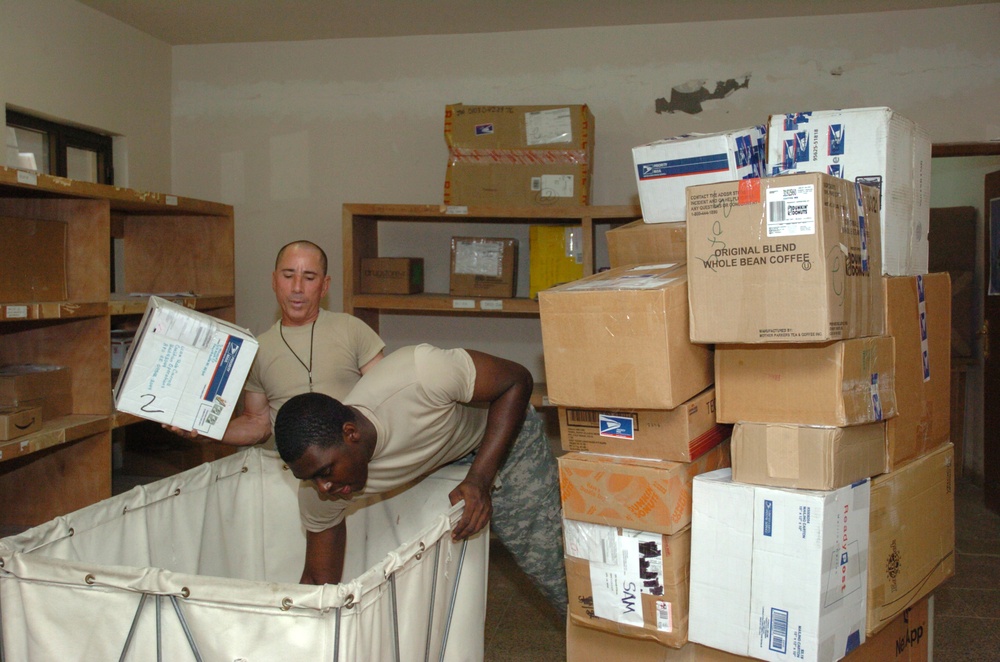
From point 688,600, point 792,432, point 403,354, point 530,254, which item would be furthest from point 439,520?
point 530,254

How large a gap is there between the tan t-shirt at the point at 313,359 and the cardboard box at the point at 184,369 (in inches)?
14.8

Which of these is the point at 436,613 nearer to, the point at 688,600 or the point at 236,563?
the point at 688,600

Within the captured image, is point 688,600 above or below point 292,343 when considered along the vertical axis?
below

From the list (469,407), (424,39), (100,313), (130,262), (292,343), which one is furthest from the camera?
(424,39)

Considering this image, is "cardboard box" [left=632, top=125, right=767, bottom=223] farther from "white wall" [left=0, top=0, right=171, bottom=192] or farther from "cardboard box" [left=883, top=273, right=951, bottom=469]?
"white wall" [left=0, top=0, right=171, bottom=192]

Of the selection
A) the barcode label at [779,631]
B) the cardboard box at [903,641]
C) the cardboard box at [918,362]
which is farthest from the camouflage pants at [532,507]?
the cardboard box at [918,362]

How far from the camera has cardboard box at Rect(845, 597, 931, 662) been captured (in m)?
2.00

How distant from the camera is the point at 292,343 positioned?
8.48 ft

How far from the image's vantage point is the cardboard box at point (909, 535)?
192cm

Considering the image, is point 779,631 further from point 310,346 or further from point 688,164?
point 310,346

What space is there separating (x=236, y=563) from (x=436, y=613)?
0.88 metres

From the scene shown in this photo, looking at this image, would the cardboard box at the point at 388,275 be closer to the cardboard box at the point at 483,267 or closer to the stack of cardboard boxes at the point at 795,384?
the cardboard box at the point at 483,267

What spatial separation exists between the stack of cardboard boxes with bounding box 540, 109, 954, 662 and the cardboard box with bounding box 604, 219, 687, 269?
0.71ft

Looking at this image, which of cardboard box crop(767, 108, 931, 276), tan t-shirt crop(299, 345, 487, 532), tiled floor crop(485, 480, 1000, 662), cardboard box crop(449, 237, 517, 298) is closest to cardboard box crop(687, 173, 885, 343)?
cardboard box crop(767, 108, 931, 276)
